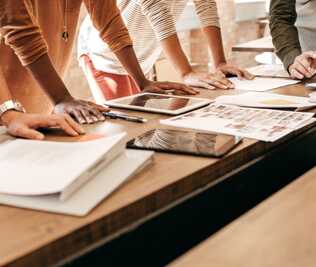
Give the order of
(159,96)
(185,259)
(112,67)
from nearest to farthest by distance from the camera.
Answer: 1. (185,259)
2. (159,96)
3. (112,67)

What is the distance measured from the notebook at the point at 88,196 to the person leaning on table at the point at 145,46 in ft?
3.26

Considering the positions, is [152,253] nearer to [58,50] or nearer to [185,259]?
[185,259]

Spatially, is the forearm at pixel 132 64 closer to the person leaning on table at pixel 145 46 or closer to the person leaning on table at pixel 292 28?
the person leaning on table at pixel 145 46

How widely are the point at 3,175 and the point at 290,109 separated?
777 millimetres

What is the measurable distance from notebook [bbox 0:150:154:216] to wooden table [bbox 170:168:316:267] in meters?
0.17

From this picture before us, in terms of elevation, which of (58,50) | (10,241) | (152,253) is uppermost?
(58,50)

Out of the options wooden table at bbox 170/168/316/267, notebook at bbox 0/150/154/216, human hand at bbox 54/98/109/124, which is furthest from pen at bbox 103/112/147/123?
wooden table at bbox 170/168/316/267

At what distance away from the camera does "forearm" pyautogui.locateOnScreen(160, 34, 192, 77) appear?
6.07ft

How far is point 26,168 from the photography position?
86 centimetres

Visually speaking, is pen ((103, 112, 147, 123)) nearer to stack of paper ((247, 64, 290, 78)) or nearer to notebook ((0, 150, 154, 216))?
notebook ((0, 150, 154, 216))

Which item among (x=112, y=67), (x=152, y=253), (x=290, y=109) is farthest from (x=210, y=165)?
(x=112, y=67)

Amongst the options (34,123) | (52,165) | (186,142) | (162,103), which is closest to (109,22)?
(162,103)

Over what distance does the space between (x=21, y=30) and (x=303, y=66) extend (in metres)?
0.99

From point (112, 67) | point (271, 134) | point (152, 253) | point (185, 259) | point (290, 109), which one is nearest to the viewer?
point (185, 259)
